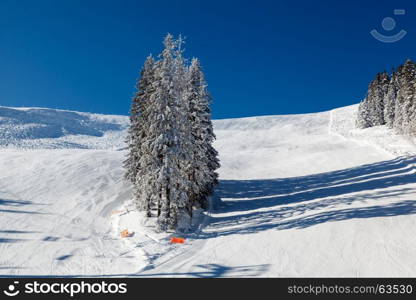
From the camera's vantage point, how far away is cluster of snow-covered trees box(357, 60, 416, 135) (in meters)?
48.0

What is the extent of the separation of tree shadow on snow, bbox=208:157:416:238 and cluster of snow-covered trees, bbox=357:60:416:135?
49.4 ft

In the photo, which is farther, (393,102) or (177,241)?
(393,102)

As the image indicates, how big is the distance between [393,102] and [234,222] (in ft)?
190

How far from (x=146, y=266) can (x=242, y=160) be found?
45123mm

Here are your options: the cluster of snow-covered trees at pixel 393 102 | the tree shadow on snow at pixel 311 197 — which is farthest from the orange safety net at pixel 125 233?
the cluster of snow-covered trees at pixel 393 102

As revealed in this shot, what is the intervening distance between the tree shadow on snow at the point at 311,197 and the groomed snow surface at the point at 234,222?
0.32 ft

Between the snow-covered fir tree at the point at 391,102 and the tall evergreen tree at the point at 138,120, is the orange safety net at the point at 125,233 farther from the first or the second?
the snow-covered fir tree at the point at 391,102

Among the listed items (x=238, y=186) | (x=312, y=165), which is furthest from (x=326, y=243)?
(x=312, y=165)

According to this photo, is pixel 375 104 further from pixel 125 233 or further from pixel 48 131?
pixel 48 131

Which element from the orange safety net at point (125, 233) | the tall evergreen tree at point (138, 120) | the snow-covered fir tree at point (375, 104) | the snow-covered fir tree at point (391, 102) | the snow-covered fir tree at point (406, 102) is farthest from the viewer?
the snow-covered fir tree at point (375, 104)

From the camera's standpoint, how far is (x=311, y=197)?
93.2 feet

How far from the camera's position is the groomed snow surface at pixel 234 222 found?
1500 cm

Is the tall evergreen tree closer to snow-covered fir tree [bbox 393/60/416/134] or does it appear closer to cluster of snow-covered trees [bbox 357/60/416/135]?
A: cluster of snow-covered trees [bbox 357/60/416/135]

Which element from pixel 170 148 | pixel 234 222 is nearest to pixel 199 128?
pixel 170 148
